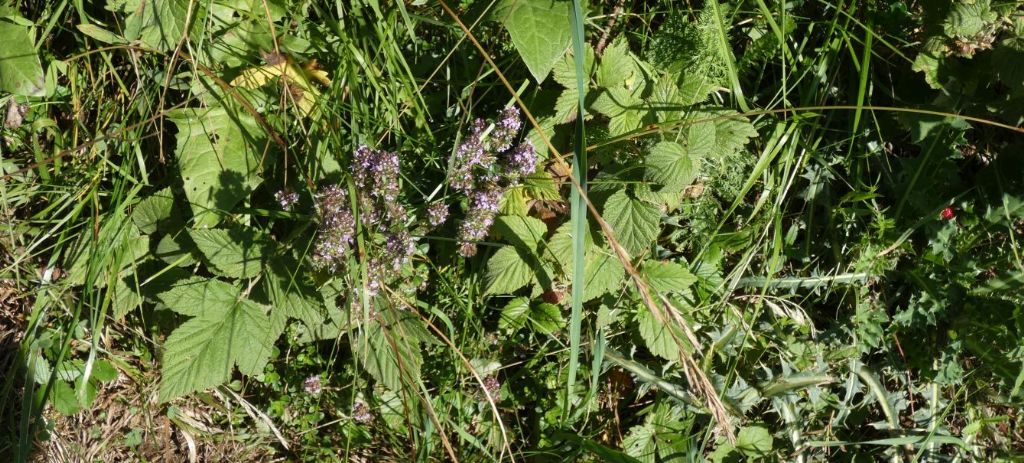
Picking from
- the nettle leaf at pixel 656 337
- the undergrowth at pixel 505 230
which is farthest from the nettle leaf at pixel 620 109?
the nettle leaf at pixel 656 337

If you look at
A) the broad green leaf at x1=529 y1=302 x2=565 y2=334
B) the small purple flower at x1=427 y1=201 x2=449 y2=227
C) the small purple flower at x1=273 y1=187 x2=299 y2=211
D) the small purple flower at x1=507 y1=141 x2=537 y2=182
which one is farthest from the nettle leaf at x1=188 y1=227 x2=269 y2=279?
the broad green leaf at x1=529 y1=302 x2=565 y2=334

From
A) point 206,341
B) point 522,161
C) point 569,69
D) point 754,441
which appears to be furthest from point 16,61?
point 754,441

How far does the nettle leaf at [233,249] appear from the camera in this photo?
7.29 ft

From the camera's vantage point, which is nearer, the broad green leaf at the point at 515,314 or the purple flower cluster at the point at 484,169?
the purple flower cluster at the point at 484,169

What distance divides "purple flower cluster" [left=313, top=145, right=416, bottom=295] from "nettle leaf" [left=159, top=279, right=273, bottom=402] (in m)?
0.36

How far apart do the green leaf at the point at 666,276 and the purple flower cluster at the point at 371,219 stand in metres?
0.76

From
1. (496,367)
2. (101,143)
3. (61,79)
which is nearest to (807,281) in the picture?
(496,367)

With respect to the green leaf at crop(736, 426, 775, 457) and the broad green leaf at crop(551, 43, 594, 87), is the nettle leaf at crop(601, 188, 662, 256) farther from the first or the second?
the green leaf at crop(736, 426, 775, 457)

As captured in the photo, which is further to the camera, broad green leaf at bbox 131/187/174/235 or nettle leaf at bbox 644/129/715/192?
broad green leaf at bbox 131/187/174/235

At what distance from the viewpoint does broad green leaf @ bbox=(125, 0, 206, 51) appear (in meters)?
2.26

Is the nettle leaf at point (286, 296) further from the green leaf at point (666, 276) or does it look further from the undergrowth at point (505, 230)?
the green leaf at point (666, 276)

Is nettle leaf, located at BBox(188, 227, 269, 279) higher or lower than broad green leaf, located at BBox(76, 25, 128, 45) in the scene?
lower

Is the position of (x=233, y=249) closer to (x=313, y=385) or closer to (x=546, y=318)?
(x=313, y=385)

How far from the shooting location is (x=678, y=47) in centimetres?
244
